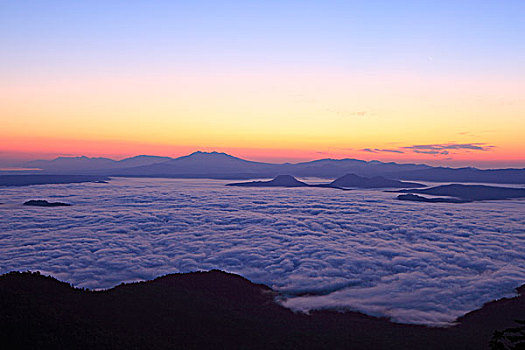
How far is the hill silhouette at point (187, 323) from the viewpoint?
14094 millimetres

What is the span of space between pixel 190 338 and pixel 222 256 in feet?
52.0

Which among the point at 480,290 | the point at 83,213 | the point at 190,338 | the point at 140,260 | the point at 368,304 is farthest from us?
the point at 83,213

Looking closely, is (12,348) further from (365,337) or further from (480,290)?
(480,290)

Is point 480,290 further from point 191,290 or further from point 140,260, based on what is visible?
point 140,260

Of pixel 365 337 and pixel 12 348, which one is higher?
pixel 12 348

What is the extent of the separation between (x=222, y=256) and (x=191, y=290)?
9.59 meters

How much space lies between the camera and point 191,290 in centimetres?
2248

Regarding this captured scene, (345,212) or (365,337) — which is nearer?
(365,337)

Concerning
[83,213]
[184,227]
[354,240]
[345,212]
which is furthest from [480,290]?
[83,213]

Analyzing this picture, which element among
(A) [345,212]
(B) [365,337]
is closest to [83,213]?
(A) [345,212]

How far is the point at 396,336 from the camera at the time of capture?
17125mm

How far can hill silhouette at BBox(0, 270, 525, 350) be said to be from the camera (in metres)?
14.1

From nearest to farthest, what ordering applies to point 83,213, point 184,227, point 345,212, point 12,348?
A: point 12,348, point 184,227, point 83,213, point 345,212

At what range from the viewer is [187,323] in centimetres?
1780
